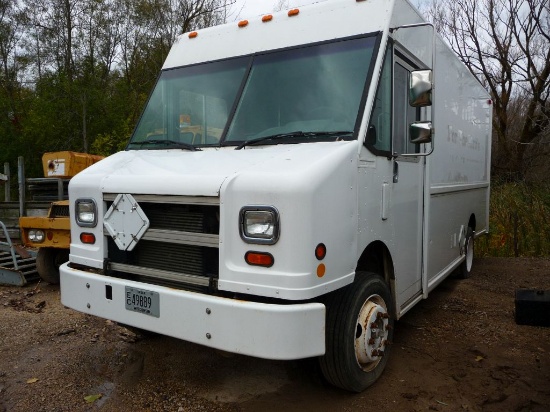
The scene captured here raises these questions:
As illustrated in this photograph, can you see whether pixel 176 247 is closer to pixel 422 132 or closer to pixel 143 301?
pixel 143 301

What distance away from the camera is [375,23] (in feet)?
12.0

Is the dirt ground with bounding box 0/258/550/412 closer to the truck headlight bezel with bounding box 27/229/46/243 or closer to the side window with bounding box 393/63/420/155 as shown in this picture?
the truck headlight bezel with bounding box 27/229/46/243

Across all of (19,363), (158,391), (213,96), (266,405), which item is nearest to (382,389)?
(266,405)

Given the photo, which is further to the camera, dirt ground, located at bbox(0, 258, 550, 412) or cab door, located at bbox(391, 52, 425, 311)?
cab door, located at bbox(391, 52, 425, 311)

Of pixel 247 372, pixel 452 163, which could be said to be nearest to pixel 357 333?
pixel 247 372

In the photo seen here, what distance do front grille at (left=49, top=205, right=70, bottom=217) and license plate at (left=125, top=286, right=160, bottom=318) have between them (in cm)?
395

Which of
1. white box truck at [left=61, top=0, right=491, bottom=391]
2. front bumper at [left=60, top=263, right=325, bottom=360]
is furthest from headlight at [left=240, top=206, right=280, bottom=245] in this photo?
front bumper at [left=60, top=263, right=325, bottom=360]

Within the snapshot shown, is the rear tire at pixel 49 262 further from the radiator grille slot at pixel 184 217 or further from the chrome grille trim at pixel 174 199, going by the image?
the radiator grille slot at pixel 184 217

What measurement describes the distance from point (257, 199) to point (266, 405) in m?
1.55

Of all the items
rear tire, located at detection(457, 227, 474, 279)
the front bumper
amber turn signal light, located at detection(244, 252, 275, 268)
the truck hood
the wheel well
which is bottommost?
rear tire, located at detection(457, 227, 474, 279)

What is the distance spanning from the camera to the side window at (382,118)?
11.5ft

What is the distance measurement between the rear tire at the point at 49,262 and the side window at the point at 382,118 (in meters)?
5.04

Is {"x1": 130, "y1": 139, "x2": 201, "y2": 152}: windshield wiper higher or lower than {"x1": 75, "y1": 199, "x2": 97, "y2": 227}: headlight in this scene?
higher

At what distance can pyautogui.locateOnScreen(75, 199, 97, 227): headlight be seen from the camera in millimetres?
3614
